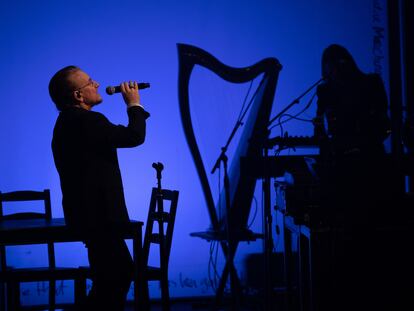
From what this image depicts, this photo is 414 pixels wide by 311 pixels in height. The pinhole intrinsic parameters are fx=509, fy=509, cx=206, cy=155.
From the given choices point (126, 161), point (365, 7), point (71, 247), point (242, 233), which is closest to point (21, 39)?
point (126, 161)

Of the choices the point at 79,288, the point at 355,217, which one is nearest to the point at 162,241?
the point at 79,288

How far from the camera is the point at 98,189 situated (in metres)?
2.16

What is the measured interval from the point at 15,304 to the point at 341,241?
2.11 meters

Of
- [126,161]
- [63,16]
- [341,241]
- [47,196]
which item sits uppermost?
[63,16]

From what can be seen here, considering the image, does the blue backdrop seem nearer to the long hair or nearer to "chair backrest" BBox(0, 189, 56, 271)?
"chair backrest" BBox(0, 189, 56, 271)

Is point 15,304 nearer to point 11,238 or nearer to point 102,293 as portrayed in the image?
point 11,238

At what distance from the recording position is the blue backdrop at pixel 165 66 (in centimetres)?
376

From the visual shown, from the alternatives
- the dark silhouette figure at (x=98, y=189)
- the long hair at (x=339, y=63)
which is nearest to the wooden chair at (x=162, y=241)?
the dark silhouette figure at (x=98, y=189)

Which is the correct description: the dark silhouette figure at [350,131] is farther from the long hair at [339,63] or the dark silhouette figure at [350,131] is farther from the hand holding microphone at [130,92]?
the hand holding microphone at [130,92]

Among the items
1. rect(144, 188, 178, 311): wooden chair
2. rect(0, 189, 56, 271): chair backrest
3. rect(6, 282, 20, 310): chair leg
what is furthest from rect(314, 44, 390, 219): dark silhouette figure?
rect(6, 282, 20, 310): chair leg

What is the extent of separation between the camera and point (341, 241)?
6.80 feet

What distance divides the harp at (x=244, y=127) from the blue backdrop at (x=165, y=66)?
12 centimetres

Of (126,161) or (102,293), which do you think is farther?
(126,161)

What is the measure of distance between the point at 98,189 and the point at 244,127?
1852 mm
